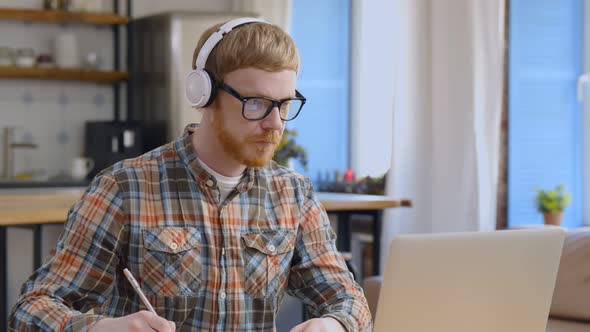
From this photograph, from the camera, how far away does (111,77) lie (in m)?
5.70

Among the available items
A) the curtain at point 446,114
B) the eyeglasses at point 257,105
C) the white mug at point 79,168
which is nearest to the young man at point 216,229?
the eyeglasses at point 257,105

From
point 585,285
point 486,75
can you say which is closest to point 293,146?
point 486,75

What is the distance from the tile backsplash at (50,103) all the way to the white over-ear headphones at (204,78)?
4.31 metres

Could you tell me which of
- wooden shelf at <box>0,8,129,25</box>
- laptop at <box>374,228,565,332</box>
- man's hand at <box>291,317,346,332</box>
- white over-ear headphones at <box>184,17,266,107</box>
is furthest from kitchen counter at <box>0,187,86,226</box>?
wooden shelf at <box>0,8,129,25</box>

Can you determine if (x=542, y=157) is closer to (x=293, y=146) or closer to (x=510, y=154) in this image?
(x=510, y=154)

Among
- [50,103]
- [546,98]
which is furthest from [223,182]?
[50,103]

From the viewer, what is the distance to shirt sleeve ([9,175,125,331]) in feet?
4.28

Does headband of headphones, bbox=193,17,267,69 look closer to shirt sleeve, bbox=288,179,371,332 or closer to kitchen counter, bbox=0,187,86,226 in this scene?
shirt sleeve, bbox=288,179,371,332

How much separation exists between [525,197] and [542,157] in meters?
0.22

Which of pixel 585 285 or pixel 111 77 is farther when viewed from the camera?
pixel 111 77

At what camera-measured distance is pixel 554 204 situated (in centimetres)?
439

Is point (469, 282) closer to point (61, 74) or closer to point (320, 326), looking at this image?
point (320, 326)

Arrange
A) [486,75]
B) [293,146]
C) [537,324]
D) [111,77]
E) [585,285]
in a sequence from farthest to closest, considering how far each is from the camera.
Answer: [111,77]
[293,146]
[486,75]
[585,285]
[537,324]

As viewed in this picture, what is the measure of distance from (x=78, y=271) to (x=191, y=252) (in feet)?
0.61
